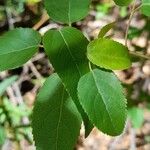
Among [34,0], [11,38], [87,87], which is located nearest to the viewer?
[87,87]

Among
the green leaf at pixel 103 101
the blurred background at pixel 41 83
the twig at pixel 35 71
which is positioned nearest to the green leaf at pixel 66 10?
A: the green leaf at pixel 103 101

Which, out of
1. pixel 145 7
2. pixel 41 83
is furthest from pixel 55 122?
pixel 41 83

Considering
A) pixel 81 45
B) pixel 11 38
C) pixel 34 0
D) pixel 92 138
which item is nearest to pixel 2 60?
pixel 11 38

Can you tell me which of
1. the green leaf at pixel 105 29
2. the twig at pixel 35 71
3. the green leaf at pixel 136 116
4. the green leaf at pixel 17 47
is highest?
the green leaf at pixel 17 47

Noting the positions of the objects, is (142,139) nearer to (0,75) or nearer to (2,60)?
(0,75)

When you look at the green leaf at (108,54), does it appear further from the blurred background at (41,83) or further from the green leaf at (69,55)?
the blurred background at (41,83)

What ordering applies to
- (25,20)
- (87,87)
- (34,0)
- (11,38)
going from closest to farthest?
(87,87)
(11,38)
(34,0)
(25,20)
